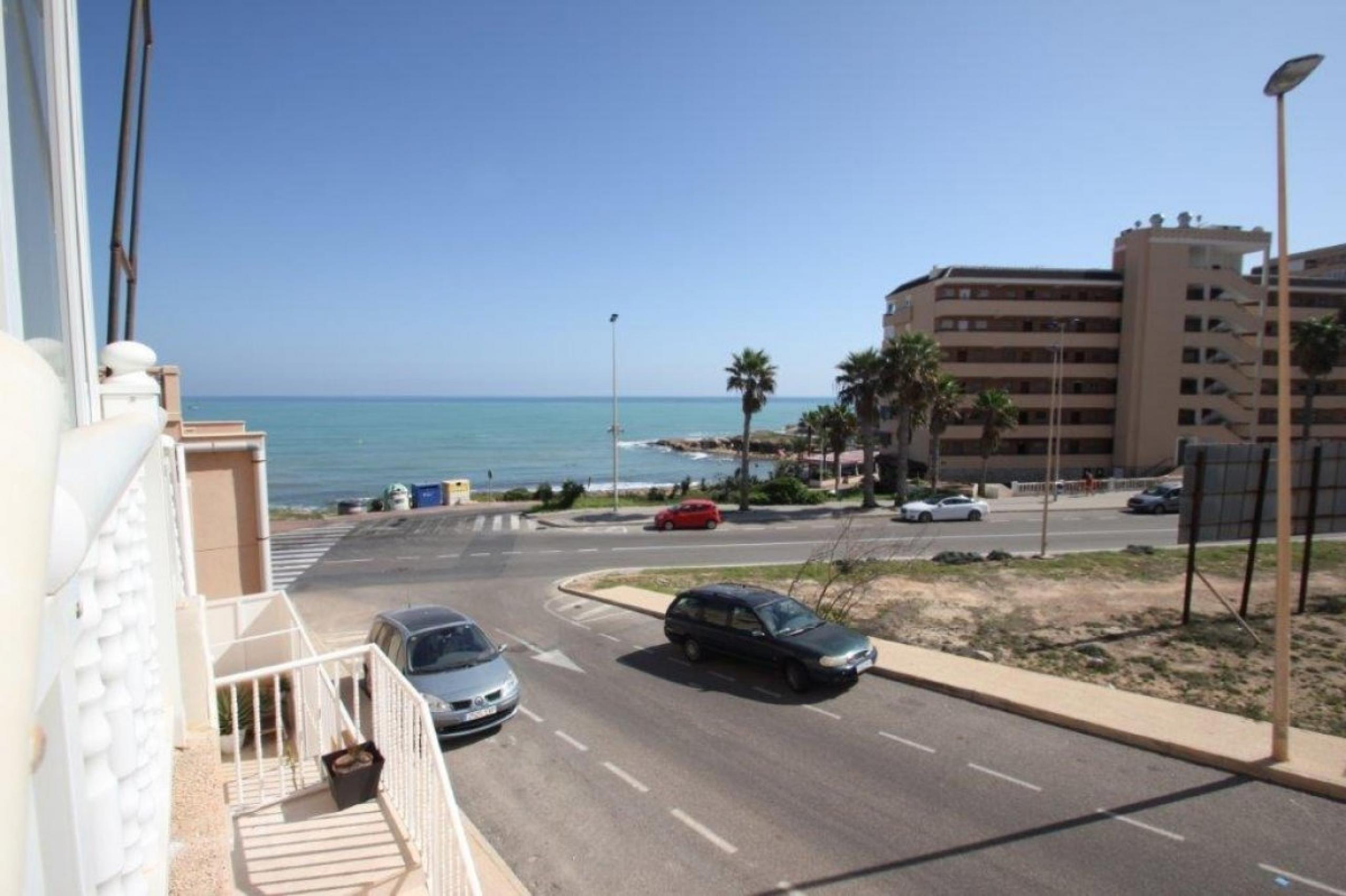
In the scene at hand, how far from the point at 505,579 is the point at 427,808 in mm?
18313

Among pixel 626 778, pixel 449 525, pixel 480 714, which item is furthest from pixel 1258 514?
pixel 449 525

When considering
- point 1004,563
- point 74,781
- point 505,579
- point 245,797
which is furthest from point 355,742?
point 1004,563

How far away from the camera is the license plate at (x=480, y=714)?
11.0m

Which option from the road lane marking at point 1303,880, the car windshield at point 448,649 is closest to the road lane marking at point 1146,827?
the road lane marking at point 1303,880

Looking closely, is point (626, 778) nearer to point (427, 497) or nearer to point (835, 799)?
point (835, 799)

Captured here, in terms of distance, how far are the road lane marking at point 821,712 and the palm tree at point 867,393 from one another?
1225 inches

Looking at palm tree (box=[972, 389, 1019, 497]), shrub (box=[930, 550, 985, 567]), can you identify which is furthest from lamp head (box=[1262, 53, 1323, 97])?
palm tree (box=[972, 389, 1019, 497])

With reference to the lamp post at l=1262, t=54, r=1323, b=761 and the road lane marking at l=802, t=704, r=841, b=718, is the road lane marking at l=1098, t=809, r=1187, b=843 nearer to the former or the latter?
the lamp post at l=1262, t=54, r=1323, b=761

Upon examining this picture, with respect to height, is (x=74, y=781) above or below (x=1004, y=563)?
above

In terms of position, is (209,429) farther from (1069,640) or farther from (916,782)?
(1069,640)

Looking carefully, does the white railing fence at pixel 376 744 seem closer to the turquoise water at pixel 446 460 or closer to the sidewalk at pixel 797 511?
the sidewalk at pixel 797 511

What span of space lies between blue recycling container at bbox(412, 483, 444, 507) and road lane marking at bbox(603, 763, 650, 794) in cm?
3767

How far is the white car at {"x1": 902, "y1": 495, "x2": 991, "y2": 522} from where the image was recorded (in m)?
36.6

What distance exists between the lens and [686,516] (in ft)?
117
